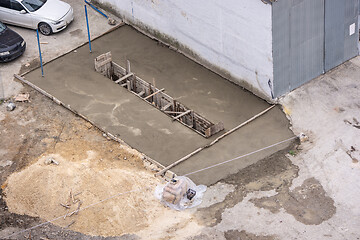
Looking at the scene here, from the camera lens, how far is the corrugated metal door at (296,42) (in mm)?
29031

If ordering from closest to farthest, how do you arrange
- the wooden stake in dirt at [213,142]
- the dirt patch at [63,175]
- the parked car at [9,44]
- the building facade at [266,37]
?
the dirt patch at [63,175] < the wooden stake in dirt at [213,142] < the building facade at [266,37] < the parked car at [9,44]

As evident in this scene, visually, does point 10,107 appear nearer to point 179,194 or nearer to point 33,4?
point 33,4

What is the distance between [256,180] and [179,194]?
9.54 feet

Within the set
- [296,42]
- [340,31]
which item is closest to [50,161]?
[296,42]

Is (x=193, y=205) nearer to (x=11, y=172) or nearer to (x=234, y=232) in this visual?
(x=234, y=232)

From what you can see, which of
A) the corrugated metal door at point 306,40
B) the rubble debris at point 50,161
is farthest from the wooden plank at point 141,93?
the corrugated metal door at point 306,40

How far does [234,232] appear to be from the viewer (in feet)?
81.1

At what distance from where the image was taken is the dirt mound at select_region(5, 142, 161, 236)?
25328 mm

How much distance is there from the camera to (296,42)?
29938 millimetres

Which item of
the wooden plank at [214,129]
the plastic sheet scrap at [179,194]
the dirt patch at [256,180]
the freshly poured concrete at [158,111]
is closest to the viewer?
the dirt patch at [256,180]

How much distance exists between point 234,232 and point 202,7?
10535 millimetres

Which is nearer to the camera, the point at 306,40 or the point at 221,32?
the point at 306,40

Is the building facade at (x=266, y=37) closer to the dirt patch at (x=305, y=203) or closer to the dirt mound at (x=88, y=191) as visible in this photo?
the dirt patch at (x=305, y=203)

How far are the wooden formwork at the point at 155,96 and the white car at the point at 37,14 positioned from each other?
3406 millimetres
